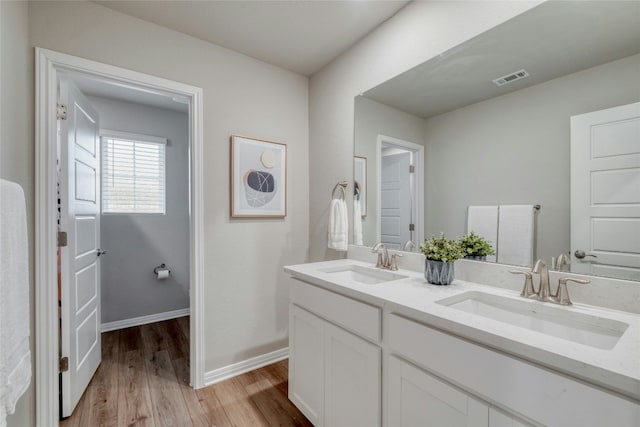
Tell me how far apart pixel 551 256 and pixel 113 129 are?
3.89 metres

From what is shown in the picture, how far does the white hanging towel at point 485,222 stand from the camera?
142 cm

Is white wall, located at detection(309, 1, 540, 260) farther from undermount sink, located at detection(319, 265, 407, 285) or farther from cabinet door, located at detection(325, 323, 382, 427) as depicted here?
cabinet door, located at detection(325, 323, 382, 427)

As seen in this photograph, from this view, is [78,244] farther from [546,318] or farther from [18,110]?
[546,318]

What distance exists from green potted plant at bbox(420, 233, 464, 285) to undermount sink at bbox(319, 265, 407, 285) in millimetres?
260

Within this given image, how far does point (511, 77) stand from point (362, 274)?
4.38ft

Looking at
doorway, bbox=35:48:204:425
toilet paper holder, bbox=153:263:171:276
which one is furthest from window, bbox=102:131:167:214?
doorway, bbox=35:48:204:425

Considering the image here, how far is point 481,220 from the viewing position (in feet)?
4.83

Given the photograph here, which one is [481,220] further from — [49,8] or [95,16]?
[49,8]

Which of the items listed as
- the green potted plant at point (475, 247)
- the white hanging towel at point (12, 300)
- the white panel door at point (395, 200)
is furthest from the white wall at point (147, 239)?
the green potted plant at point (475, 247)

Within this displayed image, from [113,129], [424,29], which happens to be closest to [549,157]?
[424,29]

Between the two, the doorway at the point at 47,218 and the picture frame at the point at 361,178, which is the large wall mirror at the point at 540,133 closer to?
the picture frame at the point at 361,178

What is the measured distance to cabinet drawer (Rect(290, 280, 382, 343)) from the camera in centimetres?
124

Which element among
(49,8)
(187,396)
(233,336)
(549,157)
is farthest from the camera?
(233,336)

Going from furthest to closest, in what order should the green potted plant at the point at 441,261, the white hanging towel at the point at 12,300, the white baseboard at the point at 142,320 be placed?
1. the white baseboard at the point at 142,320
2. the green potted plant at the point at 441,261
3. the white hanging towel at the point at 12,300
